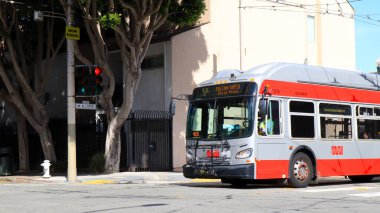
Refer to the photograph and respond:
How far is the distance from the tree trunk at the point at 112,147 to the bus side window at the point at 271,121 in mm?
9621

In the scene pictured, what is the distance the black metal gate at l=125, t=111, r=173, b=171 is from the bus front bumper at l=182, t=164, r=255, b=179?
32.6 ft

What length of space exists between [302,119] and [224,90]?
8.21ft

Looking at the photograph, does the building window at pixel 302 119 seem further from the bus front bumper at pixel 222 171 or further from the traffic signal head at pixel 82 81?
the traffic signal head at pixel 82 81

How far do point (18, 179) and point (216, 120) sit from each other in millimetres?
9744

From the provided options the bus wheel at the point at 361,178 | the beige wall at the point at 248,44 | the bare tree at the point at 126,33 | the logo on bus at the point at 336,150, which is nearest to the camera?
the logo on bus at the point at 336,150

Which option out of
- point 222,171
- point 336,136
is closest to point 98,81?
point 222,171

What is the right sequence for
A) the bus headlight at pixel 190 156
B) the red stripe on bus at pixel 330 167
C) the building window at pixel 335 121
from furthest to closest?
the building window at pixel 335 121 < the bus headlight at pixel 190 156 < the red stripe on bus at pixel 330 167

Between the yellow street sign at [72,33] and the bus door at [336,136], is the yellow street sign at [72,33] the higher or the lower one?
the higher one

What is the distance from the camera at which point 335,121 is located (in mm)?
16859

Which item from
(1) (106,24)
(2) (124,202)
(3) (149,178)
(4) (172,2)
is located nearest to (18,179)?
(3) (149,178)

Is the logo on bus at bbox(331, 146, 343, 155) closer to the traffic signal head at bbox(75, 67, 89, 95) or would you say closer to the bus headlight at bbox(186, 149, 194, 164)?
the bus headlight at bbox(186, 149, 194, 164)

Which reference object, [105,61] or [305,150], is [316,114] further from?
[105,61]

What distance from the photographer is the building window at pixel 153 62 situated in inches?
1041

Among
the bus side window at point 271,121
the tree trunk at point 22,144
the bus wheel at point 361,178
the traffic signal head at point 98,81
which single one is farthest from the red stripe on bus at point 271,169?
the tree trunk at point 22,144
